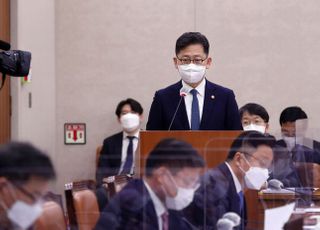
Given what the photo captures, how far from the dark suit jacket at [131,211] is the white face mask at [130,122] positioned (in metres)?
3.51

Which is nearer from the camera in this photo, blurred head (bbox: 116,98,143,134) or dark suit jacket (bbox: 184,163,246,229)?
dark suit jacket (bbox: 184,163,246,229)

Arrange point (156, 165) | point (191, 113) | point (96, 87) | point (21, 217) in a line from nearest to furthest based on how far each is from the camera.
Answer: point (21, 217) → point (156, 165) → point (191, 113) → point (96, 87)

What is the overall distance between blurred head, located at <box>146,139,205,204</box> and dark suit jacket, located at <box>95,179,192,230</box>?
0.06 m

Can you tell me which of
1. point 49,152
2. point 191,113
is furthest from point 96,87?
point 49,152

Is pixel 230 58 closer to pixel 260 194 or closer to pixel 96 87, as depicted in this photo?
pixel 96 87

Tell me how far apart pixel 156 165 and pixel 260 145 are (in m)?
0.56

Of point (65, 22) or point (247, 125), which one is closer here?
point (247, 125)

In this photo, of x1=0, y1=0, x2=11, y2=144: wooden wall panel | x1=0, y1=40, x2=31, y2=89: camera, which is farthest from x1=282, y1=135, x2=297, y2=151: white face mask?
x1=0, y1=0, x2=11, y2=144: wooden wall panel

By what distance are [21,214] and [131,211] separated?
0.51 meters

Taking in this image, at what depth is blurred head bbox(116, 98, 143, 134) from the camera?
263 inches

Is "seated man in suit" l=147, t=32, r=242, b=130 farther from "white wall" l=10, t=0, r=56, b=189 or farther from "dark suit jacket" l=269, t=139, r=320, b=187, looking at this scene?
"white wall" l=10, t=0, r=56, b=189

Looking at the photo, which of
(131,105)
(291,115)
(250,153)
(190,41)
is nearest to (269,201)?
(250,153)

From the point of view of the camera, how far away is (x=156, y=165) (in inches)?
106

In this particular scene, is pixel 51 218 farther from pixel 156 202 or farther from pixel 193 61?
pixel 193 61
